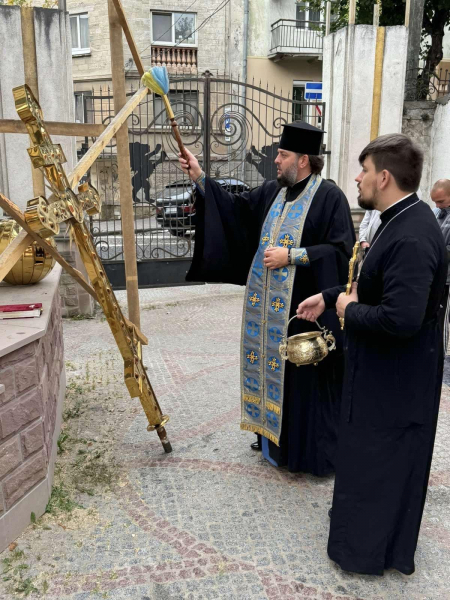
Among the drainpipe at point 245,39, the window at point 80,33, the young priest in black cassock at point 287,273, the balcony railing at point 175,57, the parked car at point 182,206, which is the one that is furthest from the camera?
the drainpipe at point 245,39

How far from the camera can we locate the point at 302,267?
10.4 ft

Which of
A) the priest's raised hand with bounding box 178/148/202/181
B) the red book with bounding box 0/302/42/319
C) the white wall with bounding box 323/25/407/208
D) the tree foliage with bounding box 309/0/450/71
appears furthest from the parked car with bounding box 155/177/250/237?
the tree foliage with bounding box 309/0/450/71

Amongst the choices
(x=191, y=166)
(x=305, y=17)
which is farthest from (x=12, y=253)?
(x=305, y=17)

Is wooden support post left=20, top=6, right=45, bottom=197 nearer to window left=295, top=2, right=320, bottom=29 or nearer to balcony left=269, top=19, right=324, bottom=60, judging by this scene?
balcony left=269, top=19, right=324, bottom=60

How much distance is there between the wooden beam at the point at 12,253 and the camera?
2240 millimetres

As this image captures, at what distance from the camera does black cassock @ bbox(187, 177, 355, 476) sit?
10.3ft

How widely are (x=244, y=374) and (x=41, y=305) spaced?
1285mm

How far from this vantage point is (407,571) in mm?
2461

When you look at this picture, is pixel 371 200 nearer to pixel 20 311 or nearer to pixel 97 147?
pixel 97 147

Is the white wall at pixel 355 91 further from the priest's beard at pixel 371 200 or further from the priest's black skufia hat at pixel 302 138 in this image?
the priest's beard at pixel 371 200

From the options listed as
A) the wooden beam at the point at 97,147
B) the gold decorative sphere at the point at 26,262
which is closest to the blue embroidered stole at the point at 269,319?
the wooden beam at the point at 97,147

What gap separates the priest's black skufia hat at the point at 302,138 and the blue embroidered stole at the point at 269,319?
19cm

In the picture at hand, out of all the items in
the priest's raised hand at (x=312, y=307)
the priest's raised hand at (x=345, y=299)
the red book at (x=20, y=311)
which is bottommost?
the red book at (x=20, y=311)

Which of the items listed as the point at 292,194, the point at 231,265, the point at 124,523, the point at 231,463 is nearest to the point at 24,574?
the point at 124,523
